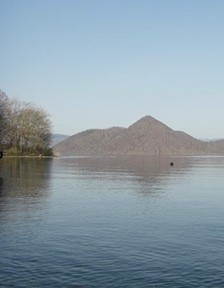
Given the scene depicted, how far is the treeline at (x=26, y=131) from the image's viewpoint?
183 meters

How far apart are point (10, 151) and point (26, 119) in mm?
15059

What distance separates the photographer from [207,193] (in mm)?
57125

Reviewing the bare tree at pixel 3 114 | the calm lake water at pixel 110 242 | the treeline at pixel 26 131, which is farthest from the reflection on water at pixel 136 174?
the treeline at pixel 26 131

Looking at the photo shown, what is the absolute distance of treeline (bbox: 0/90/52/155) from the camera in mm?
183250

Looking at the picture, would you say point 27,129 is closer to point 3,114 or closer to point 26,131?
point 26,131

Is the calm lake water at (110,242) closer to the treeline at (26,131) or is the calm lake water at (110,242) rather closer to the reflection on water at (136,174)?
the reflection on water at (136,174)

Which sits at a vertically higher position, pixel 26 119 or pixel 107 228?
pixel 26 119

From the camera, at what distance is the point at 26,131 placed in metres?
183

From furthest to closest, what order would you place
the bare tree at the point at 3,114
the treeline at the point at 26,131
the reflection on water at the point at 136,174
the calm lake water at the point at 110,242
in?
the treeline at the point at 26,131 → the bare tree at the point at 3,114 → the reflection on water at the point at 136,174 → the calm lake water at the point at 110,242

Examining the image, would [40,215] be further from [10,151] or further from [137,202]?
[10,151]

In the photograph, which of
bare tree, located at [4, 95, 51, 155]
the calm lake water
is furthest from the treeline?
the calm lake water

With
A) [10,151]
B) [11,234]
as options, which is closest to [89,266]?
[11,234]

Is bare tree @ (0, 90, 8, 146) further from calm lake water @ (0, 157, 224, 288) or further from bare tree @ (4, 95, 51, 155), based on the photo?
calm lake water @ (0, 157, 224, 288)

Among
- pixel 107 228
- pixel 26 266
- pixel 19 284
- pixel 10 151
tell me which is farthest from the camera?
pixel 10 151
